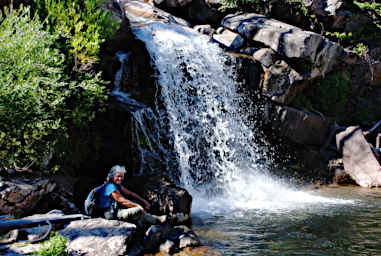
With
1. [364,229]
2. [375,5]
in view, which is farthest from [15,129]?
[375,5]

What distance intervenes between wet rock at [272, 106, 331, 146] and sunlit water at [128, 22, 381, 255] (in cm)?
114

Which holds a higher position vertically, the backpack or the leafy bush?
the leafy bush

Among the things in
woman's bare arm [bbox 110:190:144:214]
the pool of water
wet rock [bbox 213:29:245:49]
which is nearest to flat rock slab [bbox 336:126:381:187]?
the pool of water

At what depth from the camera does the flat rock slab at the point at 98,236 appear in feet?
15.8

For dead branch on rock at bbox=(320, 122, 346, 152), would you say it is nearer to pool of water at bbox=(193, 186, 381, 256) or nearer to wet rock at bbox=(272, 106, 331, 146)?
wet rock at bbox=(272, 106, 331, 146)

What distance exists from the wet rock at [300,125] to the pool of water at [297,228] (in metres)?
3.83

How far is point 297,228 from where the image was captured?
6.51 m

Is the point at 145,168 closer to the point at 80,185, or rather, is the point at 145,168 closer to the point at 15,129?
the point at 80,185

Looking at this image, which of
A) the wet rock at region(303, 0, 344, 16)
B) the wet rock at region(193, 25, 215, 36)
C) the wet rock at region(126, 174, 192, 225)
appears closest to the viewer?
the wet rock at region(126, 174, 192, 225)

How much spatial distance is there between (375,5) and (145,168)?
1365cm

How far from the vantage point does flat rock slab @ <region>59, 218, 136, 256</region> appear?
4.80 m

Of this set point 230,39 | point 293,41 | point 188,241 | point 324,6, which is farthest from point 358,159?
point 188,241

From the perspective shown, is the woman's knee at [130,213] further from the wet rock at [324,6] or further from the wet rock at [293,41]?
the wet rock at [324,6]

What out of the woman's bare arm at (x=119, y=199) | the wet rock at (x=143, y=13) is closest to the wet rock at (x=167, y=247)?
the woman's bare arm at (x=119, y=199)
